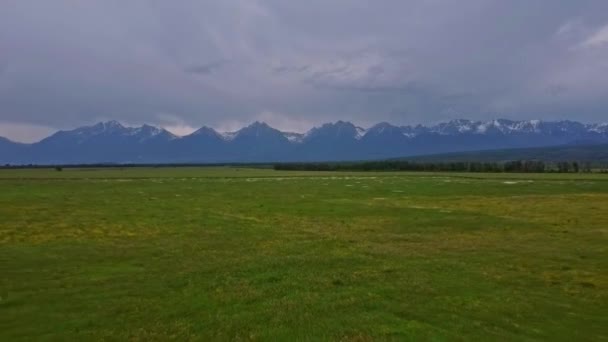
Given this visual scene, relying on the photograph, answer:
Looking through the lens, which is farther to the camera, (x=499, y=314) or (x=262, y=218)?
(x=262, y=218)

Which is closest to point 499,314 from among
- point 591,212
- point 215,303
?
point 215,303

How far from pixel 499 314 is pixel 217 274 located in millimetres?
11332

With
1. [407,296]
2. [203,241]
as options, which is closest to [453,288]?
[407,296]

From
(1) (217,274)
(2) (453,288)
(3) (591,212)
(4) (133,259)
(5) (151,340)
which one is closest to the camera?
(5) (151,340)

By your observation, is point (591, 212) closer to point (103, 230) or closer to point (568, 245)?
point (568, 245)

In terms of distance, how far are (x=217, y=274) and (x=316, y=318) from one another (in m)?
7.53

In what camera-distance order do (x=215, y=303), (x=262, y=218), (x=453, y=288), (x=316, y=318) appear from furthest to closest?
(x=262, y=218), (x=453, y=288), (x=215, y=303), (x=316, y=318)

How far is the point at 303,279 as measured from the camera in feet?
69.7

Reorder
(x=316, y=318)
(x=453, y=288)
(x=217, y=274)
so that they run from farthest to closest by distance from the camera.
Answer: (x=217, y=274) → (x=453, y=288) → (x=316, y=318)

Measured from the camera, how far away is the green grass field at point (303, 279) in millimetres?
15219

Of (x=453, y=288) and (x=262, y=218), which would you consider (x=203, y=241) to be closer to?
(x=262, y=218)

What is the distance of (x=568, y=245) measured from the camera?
31.0m

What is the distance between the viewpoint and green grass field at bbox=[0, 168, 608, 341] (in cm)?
1522

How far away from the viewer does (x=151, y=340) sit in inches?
554
